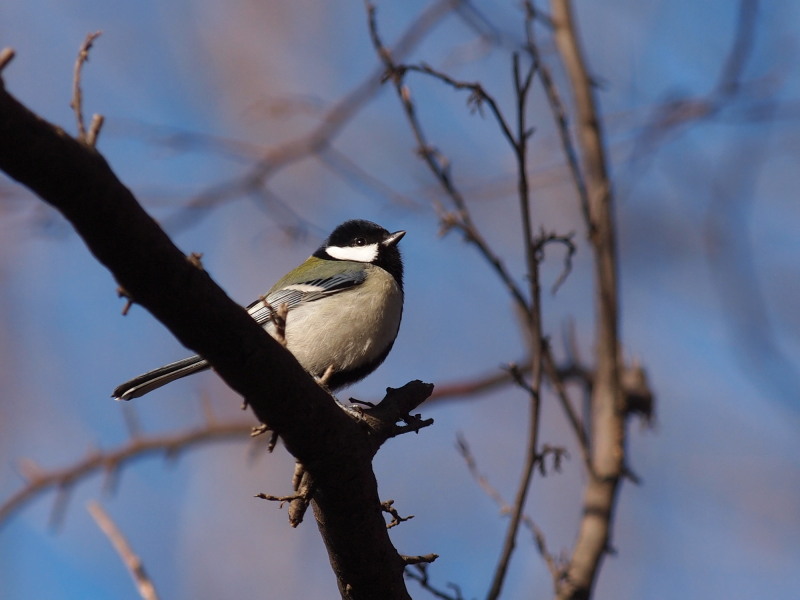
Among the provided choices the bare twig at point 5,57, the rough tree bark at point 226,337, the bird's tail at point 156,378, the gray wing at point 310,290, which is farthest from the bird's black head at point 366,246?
the bare twig at point 5,57

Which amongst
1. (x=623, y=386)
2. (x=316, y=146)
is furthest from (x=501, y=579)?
(x=316, y=146)

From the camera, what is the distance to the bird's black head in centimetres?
475

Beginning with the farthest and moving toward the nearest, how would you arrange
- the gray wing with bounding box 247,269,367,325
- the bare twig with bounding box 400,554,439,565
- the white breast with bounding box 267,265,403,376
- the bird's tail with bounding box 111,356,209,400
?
the gray wing with bounding box 247,269,367,325 → the white breast with bounding box 267,265,403,376 → the bird's tail with bounding box 111,356,209,400 → the bare twig with bounding box 400,554,439,565

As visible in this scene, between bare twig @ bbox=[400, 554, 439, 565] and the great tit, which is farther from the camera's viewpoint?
the great tit

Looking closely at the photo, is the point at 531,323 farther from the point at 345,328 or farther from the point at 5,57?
the point at 5,57

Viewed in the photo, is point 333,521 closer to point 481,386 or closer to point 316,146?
point 481,386

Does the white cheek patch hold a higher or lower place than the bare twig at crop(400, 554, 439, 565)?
higher

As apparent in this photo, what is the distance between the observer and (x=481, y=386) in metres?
4.85

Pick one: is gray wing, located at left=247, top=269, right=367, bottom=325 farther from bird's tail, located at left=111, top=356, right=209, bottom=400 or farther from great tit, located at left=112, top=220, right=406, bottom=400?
bird's tail, located at left=111, top=356, right=209, bottom=400

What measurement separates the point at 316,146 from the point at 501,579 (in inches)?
109

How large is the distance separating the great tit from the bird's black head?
0.10 metres

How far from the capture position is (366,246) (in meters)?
4.93

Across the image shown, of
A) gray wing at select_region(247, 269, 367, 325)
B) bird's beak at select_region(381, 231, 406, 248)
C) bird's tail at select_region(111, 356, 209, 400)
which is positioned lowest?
bird's tail at select_region(111, 356, 209, 400)

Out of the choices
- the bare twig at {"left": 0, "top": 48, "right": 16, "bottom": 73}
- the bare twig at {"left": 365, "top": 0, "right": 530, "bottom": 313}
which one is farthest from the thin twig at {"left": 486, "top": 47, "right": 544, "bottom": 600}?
the bare twig at {"left": 0, "top": 48, "right": 16, "bottom": 73}
